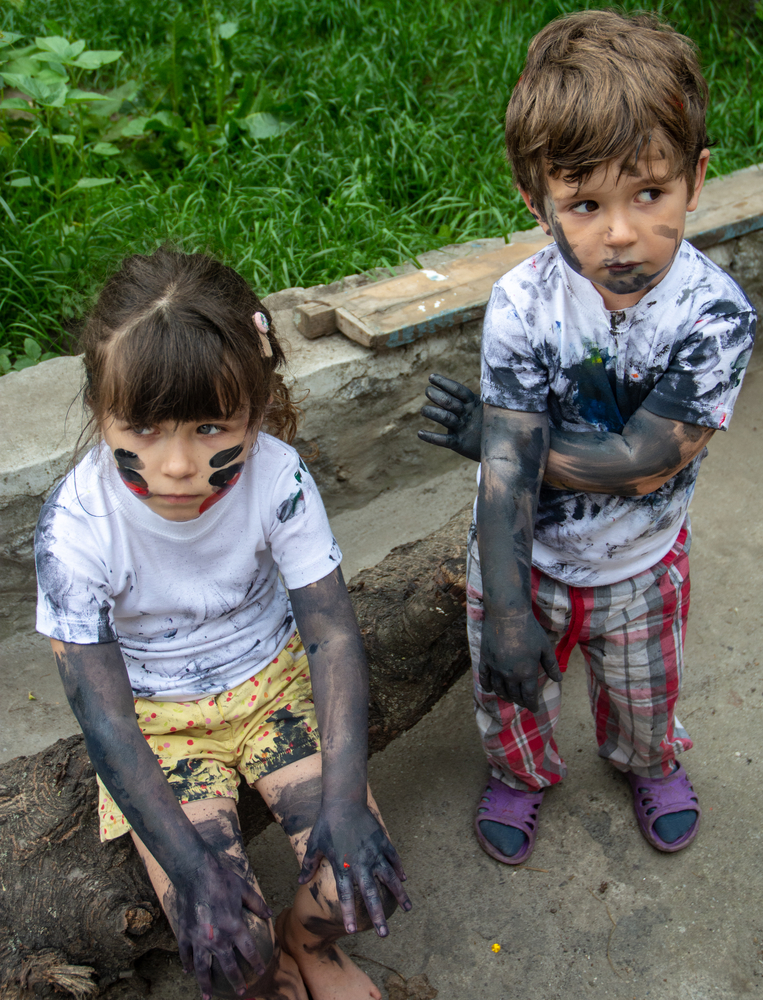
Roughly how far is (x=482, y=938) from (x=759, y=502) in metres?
1.70

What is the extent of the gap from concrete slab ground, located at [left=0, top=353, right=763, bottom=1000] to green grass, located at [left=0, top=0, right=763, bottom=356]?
1.39 metres

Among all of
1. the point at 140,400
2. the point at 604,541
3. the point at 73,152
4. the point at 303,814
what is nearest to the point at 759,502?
the point at 604,541

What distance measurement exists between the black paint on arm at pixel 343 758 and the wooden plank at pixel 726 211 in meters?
2.05

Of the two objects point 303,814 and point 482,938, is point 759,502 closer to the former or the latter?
point 482,938

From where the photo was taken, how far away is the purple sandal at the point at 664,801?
6.19 feet

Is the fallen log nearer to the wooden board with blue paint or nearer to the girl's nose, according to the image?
the girl's nose

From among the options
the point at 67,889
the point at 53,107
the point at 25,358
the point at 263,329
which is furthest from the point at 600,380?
the point at 53,107

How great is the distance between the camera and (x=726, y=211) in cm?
307

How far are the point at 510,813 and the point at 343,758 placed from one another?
64 cm

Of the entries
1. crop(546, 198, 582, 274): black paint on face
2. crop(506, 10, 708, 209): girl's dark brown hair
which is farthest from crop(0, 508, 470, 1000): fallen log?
crop(506, 10, 708, 209): girl's dark brown hair

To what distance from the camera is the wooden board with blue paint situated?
2.58 meters

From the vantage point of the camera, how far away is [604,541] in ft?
5.14

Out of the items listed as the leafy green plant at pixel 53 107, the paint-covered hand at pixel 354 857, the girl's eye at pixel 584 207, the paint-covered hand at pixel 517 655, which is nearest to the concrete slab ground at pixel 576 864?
the paint-covered hand at pixel 354 857

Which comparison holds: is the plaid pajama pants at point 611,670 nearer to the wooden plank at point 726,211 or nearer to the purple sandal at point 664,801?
the purple sandal at point 664,801
